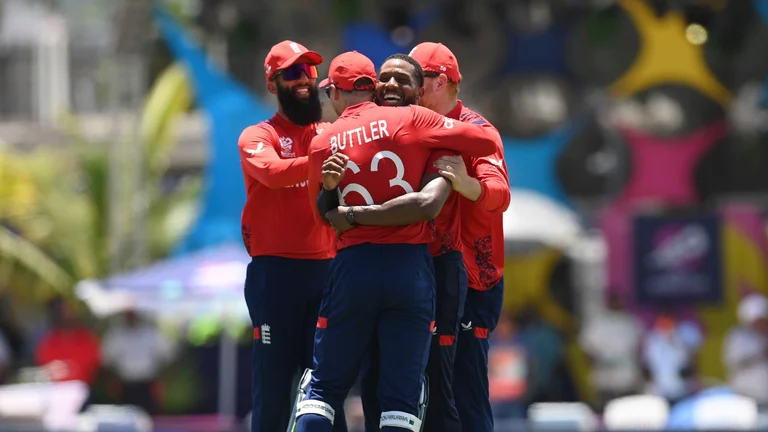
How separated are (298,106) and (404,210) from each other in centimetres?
116

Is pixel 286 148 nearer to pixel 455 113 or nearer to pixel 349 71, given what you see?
pixel 349 71

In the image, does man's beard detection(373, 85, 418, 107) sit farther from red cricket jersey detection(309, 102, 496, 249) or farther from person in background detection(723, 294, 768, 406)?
person in background detection(723, 294, 768, 406)

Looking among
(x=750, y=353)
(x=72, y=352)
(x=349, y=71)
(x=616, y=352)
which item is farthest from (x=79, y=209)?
(x=349, y=71)

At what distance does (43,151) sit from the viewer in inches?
1021

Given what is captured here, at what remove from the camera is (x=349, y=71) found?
20.8 feet

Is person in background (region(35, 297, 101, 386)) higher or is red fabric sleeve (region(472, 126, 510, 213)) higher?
red fabric sleeve (region(472, 126, 510, 213))

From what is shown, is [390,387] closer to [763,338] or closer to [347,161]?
[347,161]

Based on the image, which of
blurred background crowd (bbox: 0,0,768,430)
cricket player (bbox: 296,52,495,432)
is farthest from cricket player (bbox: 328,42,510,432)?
blurred background crowd (bbox: 0,0,768,430)

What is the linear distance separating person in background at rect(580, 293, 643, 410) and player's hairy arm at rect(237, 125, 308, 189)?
33.1 feet

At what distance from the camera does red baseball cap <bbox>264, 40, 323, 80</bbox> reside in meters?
6.71

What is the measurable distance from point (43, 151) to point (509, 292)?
11.5m

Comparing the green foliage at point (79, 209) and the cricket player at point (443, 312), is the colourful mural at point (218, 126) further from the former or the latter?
the cricket player at point (443, 312)

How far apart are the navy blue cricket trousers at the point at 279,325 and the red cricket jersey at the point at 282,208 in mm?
72

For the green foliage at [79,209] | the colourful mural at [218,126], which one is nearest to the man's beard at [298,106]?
the colourful mural at [218,126]
